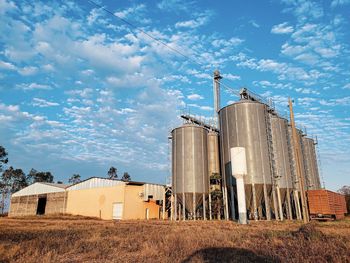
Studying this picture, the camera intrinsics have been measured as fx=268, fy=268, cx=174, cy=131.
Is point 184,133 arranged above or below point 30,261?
above

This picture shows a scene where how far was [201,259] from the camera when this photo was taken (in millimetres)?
9062

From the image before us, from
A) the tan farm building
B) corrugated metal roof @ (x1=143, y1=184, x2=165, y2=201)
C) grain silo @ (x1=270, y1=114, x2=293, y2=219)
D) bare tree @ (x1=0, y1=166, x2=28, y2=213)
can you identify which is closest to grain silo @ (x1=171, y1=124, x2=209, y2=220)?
corrugated metal roof @ (x1=143, y1=184, x2=165, y2=201)

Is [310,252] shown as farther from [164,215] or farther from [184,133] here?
[164,215]

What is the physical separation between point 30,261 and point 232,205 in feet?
88.0

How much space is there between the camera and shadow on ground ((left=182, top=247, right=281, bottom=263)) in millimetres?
8945

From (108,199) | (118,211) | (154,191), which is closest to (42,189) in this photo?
(108,199)

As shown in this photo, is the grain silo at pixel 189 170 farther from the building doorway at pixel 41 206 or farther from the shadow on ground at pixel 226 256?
the building doorway at pixel 41 206

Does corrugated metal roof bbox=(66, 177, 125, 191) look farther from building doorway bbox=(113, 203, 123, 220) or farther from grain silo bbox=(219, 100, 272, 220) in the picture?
grain silo bbox=(219, 100, 272, 220)

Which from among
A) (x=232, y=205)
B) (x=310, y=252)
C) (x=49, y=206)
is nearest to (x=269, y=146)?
(x=232, y=205)

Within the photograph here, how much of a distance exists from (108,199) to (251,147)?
24722mm

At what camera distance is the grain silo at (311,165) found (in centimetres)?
4521

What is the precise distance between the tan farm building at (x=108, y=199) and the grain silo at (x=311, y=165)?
24851 millimetres

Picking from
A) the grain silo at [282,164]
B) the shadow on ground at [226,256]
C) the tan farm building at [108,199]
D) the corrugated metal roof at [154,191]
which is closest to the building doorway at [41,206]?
the tan farm building at [108,199]

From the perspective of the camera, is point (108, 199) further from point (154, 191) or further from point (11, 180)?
point (11, 180)
